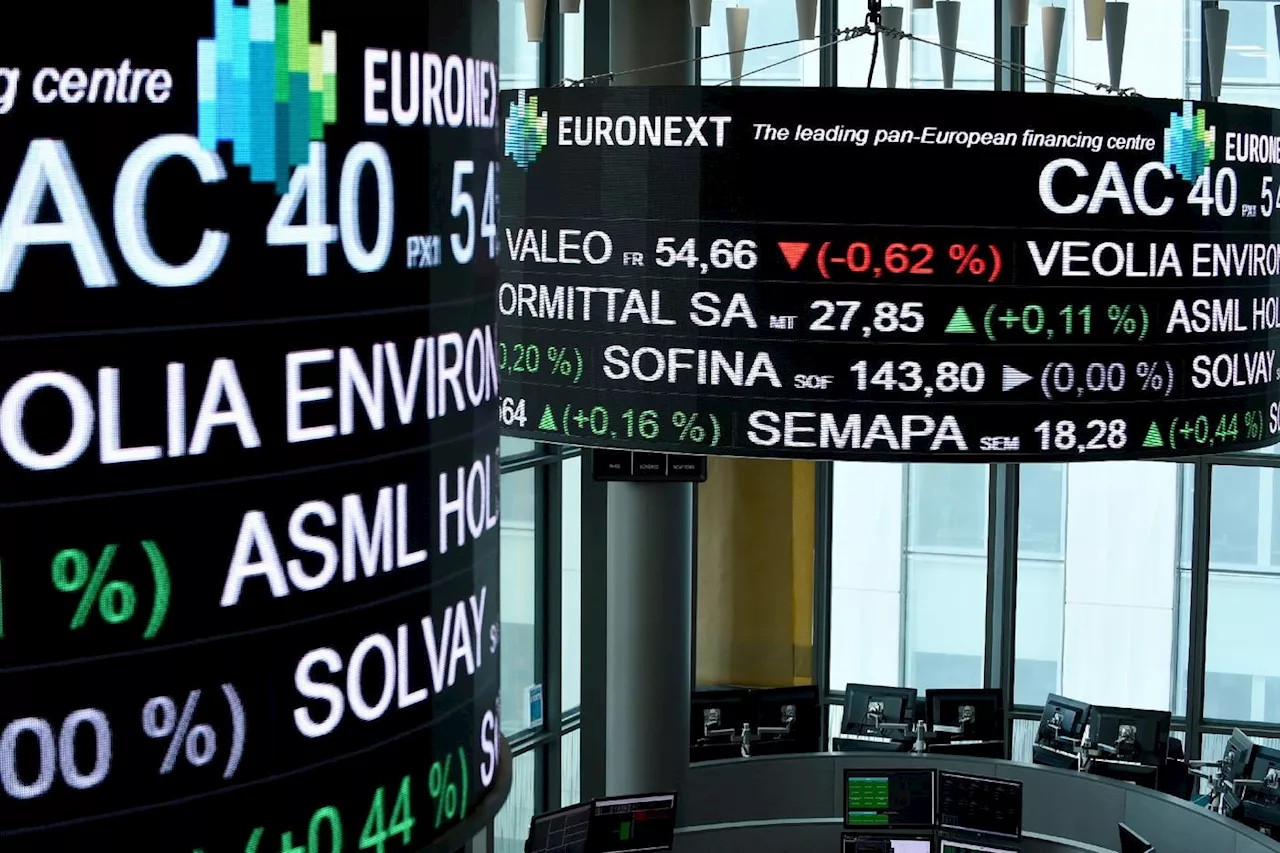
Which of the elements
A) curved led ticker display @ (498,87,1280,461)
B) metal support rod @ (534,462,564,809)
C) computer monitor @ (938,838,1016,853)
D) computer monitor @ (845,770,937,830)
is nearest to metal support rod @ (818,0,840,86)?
metal support rod @ (534,462,564,809)

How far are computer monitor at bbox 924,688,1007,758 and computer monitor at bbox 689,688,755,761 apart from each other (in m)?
1.55

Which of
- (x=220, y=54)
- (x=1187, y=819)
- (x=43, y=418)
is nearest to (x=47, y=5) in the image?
(x=220, y=54)

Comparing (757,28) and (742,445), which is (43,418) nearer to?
(742,445)

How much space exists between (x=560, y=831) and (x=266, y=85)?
928 cm

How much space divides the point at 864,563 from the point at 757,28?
17.3ft

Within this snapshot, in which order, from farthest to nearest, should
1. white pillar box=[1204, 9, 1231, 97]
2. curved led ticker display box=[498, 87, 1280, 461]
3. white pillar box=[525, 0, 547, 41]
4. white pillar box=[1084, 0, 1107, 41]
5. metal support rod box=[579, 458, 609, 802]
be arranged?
metal support rod box=[579, 458, 609, 802] < white pillar box=[1204, 9, 1231, 97] < white pillar box=[525, 0, 547, 41] < white pillar box=[1084, 0, 1107, 41] < curved led ticker display box=[498, 87, 1280, 461]

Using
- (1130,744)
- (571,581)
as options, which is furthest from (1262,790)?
(571,581)

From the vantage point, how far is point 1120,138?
215 inches

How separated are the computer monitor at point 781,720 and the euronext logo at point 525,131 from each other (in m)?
9.04

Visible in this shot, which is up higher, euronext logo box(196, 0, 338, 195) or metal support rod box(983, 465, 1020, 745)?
euronext logo box(196, 0, 338, 195)

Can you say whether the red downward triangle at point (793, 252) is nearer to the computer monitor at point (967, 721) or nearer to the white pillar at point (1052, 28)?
the white pillar at point (1052, 28)

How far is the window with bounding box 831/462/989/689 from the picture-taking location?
55.8 ft

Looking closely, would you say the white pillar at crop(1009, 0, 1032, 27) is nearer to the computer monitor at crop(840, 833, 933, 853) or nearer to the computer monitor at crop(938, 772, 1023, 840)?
the computer monitor at crop(938, 772, 1023, 840)

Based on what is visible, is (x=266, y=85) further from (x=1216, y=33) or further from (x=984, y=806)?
(x=984, y=806)
